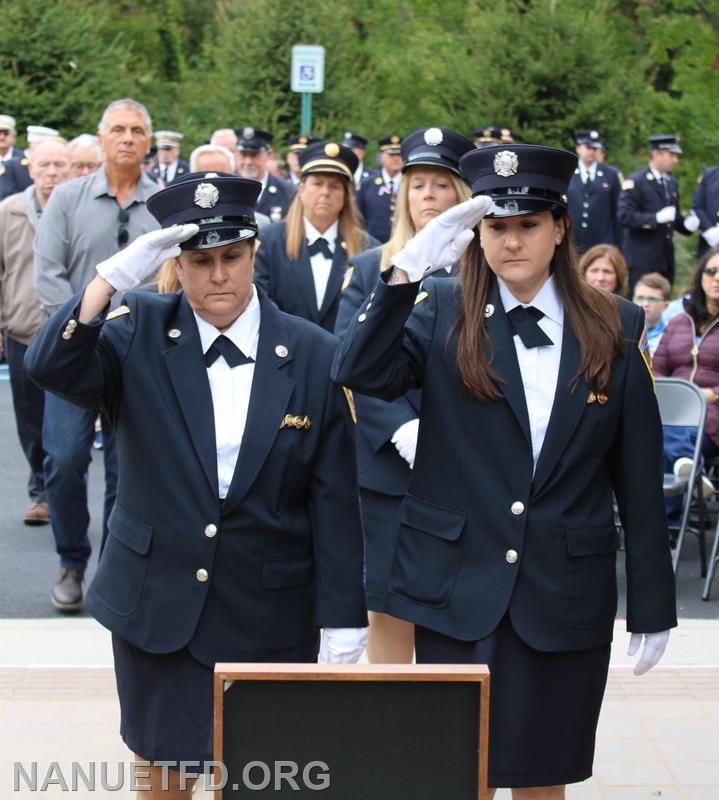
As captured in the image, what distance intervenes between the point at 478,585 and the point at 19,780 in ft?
6.56

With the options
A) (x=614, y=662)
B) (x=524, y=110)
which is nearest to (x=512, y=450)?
(x=614, y=662)

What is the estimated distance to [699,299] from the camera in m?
8.33

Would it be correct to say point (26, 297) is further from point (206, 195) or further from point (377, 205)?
point (377, 205)

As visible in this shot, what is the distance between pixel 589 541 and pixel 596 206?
12.6 meters

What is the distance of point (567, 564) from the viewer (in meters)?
3.55

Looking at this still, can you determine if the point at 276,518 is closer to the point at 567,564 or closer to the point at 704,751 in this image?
the point at 567,564

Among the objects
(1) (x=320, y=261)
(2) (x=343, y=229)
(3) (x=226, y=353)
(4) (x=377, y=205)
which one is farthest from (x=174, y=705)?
(4) (x=377, y=205)

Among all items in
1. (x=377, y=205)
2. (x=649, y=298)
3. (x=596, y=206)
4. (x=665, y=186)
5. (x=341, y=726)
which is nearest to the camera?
(x=341, y=726)

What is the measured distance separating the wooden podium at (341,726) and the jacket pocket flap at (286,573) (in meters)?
0.87

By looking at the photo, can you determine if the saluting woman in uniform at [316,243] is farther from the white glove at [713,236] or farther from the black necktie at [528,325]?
the white glove at [713,236]

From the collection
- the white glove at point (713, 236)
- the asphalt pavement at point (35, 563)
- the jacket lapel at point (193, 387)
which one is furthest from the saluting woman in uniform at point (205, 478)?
the white glove at point (713, 236)

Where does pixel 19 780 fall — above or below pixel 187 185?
below

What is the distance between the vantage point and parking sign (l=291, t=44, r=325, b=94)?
16.6 meters

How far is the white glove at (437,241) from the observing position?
11.3 feet
